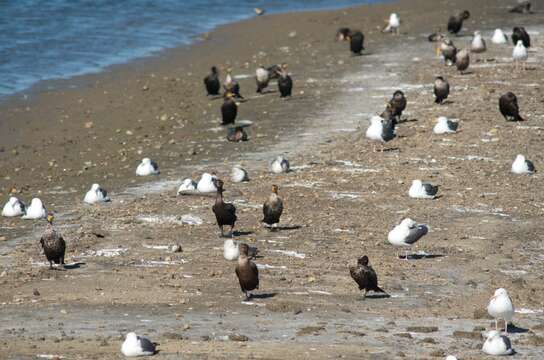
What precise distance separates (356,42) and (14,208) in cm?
1668

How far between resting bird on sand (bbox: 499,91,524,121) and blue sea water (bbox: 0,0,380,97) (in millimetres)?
13391

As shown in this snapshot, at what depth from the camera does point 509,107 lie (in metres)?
25.9

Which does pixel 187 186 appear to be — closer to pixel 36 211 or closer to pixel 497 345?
pixel 36 211

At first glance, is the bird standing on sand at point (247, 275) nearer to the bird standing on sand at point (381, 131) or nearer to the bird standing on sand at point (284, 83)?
the bird standing on sand at point (381, 131)

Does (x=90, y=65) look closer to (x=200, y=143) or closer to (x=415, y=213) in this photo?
(x=200, y=143)

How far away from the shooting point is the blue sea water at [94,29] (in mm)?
36875

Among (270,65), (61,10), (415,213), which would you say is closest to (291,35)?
(270,65)

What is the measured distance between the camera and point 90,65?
122 ft

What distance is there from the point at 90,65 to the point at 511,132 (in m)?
15.6

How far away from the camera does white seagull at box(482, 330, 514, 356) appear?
13.5 metres

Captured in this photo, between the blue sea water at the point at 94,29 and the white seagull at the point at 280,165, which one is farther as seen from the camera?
the blue sea water at the point at 94,29

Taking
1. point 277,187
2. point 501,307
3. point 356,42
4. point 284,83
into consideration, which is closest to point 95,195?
point 277,187

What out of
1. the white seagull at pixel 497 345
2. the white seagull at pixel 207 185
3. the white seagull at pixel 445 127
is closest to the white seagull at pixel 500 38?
the white seagull at pixel 445 127

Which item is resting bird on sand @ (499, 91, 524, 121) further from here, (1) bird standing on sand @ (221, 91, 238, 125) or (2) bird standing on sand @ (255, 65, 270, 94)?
(2) bird standing on sand @ (255, 65, 270, 94)
